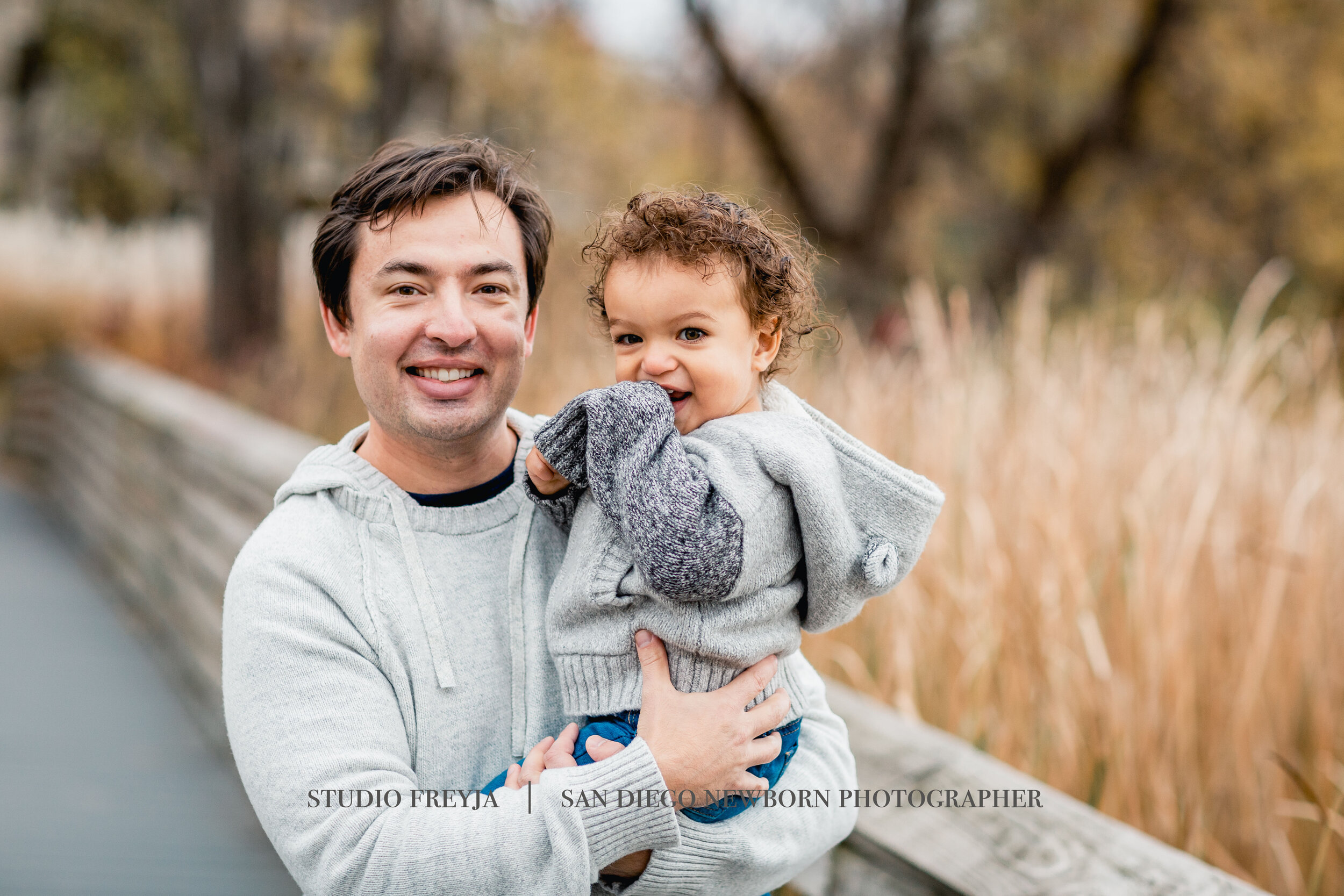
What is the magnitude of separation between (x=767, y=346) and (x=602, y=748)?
2.00ft

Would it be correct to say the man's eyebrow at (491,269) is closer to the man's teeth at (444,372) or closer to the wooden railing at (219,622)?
the man's teeth at (444,372)

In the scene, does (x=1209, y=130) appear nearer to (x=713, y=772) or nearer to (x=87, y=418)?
(x=87, y=418)

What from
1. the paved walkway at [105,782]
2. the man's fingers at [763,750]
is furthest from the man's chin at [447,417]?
the paved walkway at [105,782]

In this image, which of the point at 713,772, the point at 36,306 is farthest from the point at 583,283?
the point at 36,306

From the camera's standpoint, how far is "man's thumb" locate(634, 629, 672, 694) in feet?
4.57

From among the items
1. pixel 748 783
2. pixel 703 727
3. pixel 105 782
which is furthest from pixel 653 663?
pixel 105 782

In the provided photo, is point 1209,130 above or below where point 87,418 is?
above

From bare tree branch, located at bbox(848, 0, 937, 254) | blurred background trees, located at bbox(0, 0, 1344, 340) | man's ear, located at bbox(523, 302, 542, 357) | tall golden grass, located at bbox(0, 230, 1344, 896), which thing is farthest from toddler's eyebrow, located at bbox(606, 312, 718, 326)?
bare tree branch, located at bbox(848, 0, 937, 254)

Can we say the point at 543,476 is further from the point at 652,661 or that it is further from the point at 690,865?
the point at 690,865

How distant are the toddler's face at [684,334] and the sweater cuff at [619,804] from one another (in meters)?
0.46

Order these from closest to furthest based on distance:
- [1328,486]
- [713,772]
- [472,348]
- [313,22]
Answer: [713,772] < [472,348] < [1328,486] < [313,22]

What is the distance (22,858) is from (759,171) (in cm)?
1045

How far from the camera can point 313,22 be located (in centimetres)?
781

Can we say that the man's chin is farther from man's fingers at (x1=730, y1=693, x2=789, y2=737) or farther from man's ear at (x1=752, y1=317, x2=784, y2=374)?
man's fingers at (x1=730, y1=693, x2=789, y2=737)
